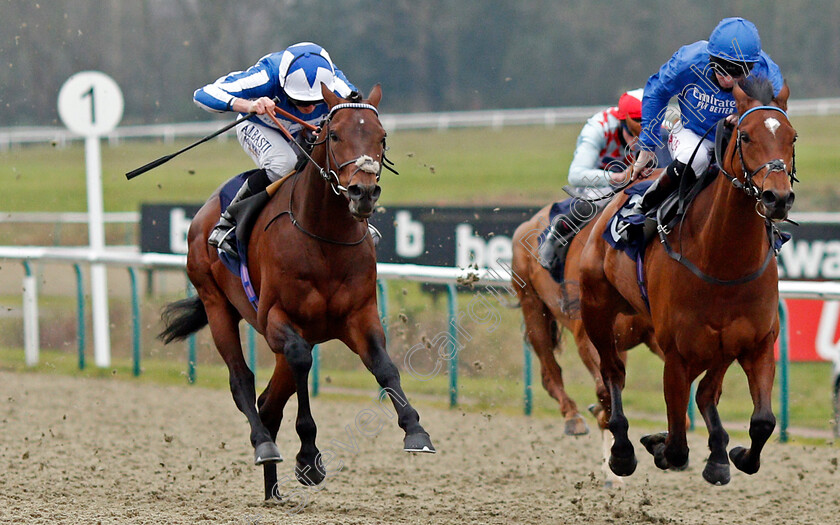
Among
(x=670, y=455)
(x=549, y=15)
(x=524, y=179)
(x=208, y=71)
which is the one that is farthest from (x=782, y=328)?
(x=549, y=15)

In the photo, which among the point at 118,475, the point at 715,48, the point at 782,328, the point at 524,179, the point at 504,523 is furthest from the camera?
the point at 524,179

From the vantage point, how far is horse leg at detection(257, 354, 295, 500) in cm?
490

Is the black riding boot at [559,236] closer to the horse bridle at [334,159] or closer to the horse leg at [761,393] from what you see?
the horse leg at [761,393]

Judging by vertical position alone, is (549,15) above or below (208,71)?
above

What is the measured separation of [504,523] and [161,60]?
17317 mm

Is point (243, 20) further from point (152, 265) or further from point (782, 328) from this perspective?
point (782, 328)

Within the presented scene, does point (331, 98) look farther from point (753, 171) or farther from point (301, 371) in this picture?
point (753, 171)

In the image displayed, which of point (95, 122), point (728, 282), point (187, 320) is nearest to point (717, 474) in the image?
point (728, 282)

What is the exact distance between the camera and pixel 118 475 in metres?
5.68

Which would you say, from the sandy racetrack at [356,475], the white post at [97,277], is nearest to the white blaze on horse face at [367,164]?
the sandy racetrack at [356,475]

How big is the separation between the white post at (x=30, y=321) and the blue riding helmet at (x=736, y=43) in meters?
6.62

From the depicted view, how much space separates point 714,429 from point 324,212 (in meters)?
1.73

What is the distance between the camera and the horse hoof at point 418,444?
4008mm

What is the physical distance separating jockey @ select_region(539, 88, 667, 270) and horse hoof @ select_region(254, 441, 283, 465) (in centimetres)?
201
